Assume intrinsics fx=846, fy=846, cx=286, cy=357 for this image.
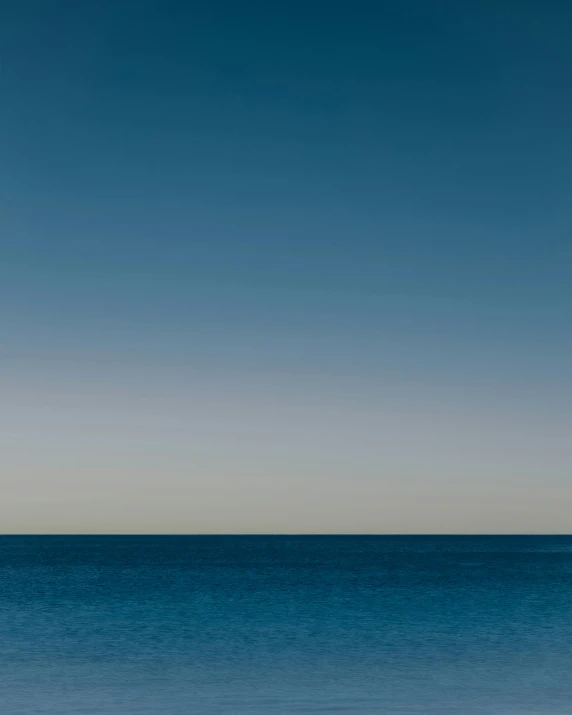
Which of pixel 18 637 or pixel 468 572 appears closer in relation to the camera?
pixel 18 637

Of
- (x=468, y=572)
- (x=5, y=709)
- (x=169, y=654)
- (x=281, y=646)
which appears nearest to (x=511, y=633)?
(x=281, y=646)

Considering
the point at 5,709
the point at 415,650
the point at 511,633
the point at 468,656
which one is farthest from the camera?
the point at 511,633

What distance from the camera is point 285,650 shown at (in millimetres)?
30891

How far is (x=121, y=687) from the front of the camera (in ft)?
76.7

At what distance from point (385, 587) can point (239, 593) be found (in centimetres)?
1199

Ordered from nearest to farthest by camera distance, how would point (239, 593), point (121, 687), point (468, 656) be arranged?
point (121, 687), point (468, 656), point (239, 593)

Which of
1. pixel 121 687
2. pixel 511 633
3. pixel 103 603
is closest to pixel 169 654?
pixel 121 687

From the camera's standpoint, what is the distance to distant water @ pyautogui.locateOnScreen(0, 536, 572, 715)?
21.6 m

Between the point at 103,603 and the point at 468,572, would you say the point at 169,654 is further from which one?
the point at 468,572

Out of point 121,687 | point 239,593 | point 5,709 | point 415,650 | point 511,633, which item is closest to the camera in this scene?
point 5,709

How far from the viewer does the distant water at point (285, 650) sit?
2156 cm

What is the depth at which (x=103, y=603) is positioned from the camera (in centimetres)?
5069

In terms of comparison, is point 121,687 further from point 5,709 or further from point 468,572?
point 468,572

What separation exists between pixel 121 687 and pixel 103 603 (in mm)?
28591
